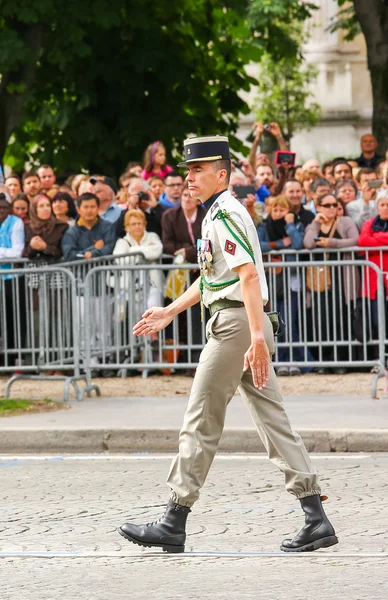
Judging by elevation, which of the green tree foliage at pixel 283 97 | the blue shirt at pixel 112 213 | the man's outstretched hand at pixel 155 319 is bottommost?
the man's outstretched hand at pixel 155 319

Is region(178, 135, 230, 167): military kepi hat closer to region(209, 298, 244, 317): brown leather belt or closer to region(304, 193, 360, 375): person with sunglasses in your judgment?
region(209, 298, 244, 317): brown leather belt

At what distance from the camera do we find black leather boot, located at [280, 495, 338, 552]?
21.9 feet

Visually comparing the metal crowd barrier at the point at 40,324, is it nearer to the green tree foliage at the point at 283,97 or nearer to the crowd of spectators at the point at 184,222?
the crowd of spectators at the point at 184,222

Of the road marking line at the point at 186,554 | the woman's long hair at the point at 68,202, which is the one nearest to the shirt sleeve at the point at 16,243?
the woman's long hair at the point at 68,202

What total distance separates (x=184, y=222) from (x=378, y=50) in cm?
966

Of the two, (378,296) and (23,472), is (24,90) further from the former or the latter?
(23,472)

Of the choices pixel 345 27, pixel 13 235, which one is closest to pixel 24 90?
pixel 13 235

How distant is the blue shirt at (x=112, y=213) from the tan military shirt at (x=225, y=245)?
854 centimetres

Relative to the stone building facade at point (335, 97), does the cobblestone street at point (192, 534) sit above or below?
below

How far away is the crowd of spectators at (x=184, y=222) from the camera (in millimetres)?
13719

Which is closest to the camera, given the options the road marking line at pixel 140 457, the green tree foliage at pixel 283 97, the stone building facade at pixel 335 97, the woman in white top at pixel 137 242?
the road marking line at pixel 140 457

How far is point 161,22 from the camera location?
74.6 feet

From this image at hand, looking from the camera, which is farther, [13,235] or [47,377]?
[13,235]

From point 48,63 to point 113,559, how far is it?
53.9ft
